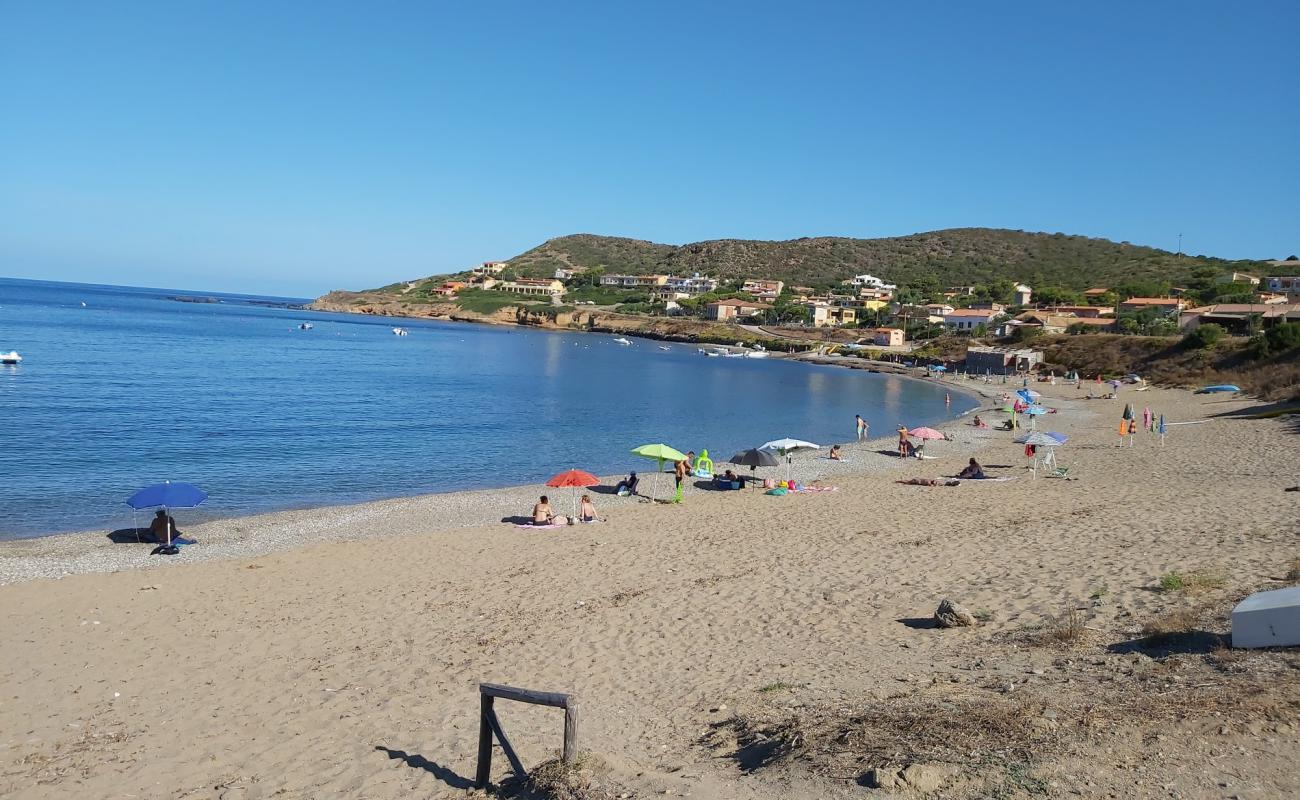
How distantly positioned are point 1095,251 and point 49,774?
193 m

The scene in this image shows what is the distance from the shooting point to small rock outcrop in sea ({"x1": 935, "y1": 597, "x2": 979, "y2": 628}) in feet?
32.6

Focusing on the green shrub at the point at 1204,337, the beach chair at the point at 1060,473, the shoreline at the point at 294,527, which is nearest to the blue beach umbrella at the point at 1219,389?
the green shrub at the point at 1204,337

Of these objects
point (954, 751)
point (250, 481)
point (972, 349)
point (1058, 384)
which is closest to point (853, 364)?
point (972, 349)

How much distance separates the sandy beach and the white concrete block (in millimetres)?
220

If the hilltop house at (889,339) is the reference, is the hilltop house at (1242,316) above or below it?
above

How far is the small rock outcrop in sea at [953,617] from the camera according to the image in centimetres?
993

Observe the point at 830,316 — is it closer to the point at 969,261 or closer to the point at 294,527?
the point at 969,261

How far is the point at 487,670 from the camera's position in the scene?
32.7 feet

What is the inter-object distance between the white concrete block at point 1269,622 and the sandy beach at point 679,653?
0.72 feet

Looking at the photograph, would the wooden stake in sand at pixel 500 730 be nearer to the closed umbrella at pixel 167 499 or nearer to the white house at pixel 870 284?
the closed umbrella at pixel 167 499

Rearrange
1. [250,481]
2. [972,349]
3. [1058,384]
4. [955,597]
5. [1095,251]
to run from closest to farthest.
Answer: [955,597]
[250,481]
[1058,384]
[972,349]
[1095,251]

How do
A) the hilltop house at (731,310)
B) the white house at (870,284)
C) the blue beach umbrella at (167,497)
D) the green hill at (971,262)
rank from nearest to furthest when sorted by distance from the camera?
the blue beach umbrella at (167,497)
the hilltop house at (731,310)
the green hill at (971,262)
the white house at (870,284)

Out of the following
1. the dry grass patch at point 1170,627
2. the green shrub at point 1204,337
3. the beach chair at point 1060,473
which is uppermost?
→ the green shrub at point 1204,337

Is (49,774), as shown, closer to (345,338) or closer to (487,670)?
(487,670)
